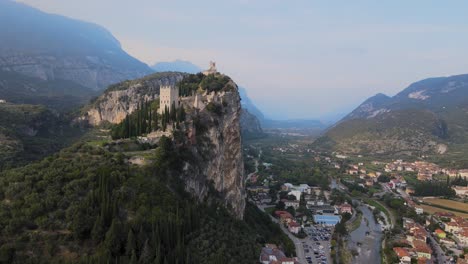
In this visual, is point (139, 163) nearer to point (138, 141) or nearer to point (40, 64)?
point (138, 141)

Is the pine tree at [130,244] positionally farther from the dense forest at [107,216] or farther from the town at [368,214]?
the town at [368,214]

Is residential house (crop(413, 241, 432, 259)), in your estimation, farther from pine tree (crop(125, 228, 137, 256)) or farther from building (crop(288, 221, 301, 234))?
pine tree (crop(125, 228, 137, 256))

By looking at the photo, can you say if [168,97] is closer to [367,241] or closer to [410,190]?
[367,241]

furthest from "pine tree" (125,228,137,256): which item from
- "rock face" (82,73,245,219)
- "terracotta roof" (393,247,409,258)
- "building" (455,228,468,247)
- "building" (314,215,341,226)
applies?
"building" (455,228,468,247)

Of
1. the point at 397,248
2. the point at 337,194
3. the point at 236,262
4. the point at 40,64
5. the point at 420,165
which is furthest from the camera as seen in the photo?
the point at 40,64

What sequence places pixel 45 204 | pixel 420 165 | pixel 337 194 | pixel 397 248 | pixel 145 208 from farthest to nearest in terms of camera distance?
1. pixel 420 165
2. pixel 337 194
3. pixel 397 248
4. pixel 145 208
5. pixel 45 204

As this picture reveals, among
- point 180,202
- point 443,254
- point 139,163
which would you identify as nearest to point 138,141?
point 139,163
